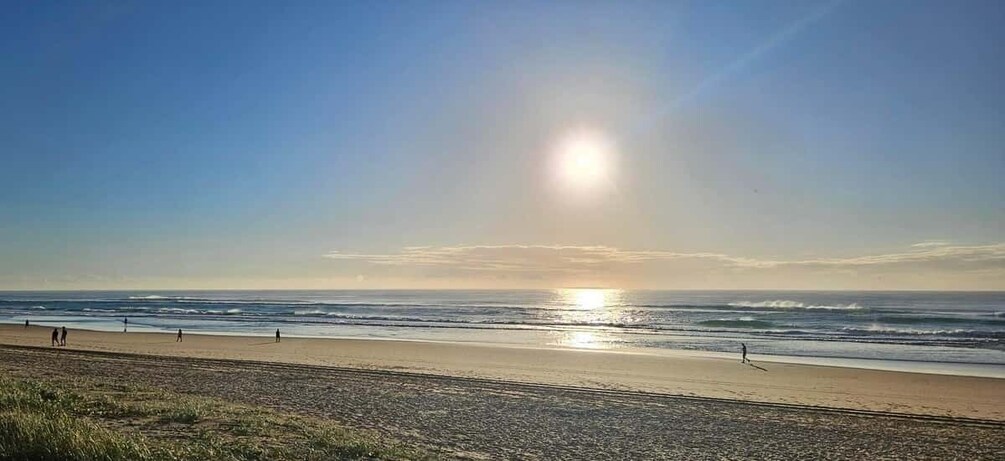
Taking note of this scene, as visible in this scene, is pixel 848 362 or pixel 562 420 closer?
pixel 562 420

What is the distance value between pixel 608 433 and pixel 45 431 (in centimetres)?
991

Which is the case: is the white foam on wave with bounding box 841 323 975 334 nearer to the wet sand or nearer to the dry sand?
the dry sand

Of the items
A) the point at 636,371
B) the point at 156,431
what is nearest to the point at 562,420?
the point at 156,431

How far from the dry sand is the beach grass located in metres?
11.7

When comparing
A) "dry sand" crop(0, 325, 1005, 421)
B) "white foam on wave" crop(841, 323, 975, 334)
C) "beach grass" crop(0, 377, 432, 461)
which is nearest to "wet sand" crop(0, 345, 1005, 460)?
"beach grass" crop(0, 377, 432, 461)

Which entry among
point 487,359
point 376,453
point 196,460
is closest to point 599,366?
point 487,359

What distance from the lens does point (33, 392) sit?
12508 millimetres

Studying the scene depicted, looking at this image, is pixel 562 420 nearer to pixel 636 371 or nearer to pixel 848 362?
pixel 636 371

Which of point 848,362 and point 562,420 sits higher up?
point 562,420

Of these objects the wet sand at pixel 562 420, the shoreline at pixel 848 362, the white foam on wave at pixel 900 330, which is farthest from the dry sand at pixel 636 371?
the white foam on wave at pixel 900 330

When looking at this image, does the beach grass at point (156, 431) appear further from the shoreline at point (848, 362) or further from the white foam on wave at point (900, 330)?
the white foam on wave at point (900, 330)

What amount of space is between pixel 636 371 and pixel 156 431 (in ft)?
64.8

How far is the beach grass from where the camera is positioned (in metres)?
7.25

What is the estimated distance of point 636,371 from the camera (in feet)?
86.1
